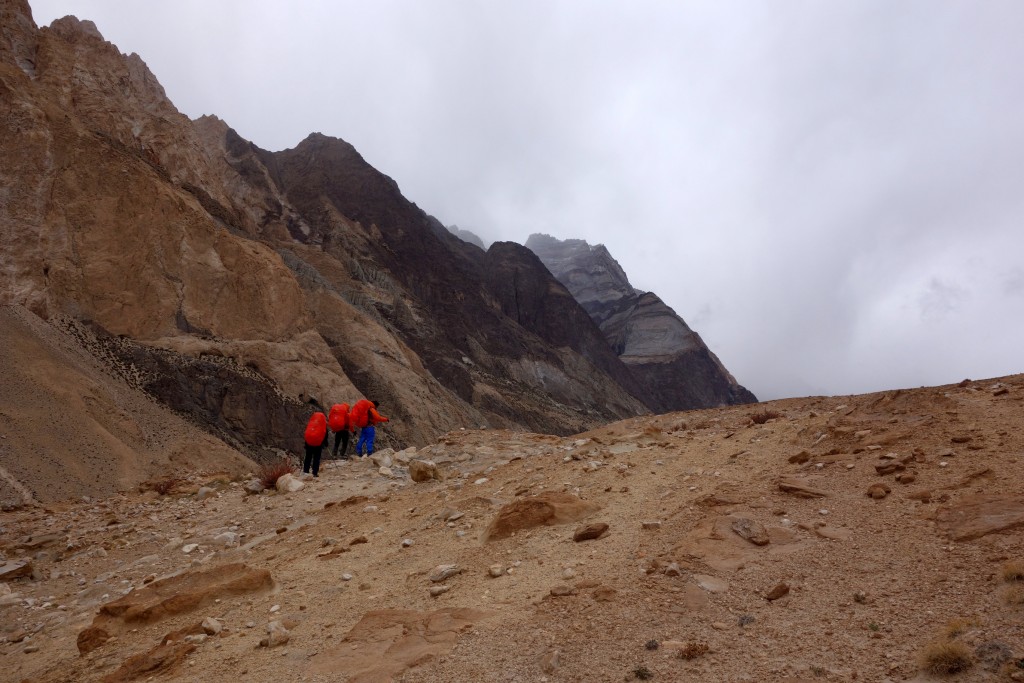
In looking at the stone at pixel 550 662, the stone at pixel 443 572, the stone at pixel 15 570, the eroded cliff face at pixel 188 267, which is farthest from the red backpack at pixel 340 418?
the eroded cliff face at pixel 188 267

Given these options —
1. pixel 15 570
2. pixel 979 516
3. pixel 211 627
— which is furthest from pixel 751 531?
pixel 15 570

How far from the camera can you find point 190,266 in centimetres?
3172

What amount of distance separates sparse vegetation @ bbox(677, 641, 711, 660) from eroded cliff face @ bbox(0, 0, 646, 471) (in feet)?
88.3

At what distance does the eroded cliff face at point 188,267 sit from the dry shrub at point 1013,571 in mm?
27873

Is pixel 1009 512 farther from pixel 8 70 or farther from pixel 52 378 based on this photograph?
pixel 8 70

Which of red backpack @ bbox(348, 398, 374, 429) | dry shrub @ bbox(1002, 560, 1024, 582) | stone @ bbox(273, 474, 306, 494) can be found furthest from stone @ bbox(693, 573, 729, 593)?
red backpack @ bbox(348, 398, 374, 429)

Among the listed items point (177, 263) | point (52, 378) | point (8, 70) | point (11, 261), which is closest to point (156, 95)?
point (8, 70)

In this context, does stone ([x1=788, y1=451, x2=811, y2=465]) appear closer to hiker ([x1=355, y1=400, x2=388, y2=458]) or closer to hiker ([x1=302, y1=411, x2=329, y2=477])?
hiker ([x1=302, y1=411, x2=329, y2=477])

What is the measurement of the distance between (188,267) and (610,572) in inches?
1272

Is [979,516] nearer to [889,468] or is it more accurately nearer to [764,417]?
[889,468]

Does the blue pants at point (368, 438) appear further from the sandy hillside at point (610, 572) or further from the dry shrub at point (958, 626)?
the dry shrub at point (958, 626)

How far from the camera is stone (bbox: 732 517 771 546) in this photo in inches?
201

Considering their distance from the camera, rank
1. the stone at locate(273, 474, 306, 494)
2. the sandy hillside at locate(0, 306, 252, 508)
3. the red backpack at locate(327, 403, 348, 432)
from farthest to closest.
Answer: the sandy hillside at locate(0, 306, 252, 508), the red backpack at locate(327, 403, 348, 432), the stone at locate(273, 474, 306, 494)

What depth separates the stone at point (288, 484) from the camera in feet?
34.0
